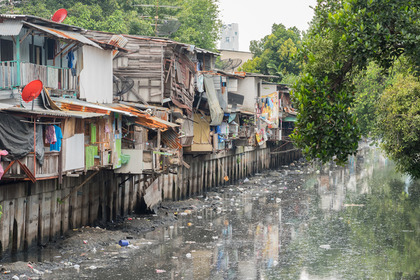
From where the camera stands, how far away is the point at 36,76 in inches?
786

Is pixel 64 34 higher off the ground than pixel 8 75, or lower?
higher

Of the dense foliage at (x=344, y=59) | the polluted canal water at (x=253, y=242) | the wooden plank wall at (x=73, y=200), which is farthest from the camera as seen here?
the polluted canal water at (x=253, y=242)

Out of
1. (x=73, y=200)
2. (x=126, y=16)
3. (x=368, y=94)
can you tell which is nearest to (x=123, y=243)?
(x=73, y=200)

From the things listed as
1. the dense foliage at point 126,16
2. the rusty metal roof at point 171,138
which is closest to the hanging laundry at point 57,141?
the rusty metal roof at point 171,138

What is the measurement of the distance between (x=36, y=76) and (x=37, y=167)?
3.64 m

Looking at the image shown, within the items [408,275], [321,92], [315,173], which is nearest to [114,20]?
[315,173]

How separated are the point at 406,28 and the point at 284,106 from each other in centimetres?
4685

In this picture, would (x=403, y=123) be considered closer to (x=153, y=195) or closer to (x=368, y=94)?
(x=153, y=195)

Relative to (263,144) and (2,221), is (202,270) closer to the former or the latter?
(2,221)

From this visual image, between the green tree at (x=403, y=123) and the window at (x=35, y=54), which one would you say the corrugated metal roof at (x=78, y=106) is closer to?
the window at (x=35, y=54)

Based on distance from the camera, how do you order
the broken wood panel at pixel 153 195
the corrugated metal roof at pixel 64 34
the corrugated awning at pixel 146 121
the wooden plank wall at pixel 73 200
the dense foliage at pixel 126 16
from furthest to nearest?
the dense foliage at pixel 126 16, the broken wood panel at pixel 153 195, the corrugated awning at pixel 146 121, the corrugated metal roof at pixel 64 34, the wooden plank wall at pixel 73 200

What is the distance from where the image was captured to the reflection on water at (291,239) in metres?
19.0

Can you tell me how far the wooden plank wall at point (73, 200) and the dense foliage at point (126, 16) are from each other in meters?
10.2

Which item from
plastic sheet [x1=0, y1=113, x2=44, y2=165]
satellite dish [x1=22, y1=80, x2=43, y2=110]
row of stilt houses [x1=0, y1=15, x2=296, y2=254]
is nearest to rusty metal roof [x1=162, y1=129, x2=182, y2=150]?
row of stilt houses [x1=0, y1=15, x2=296, y2=254]
